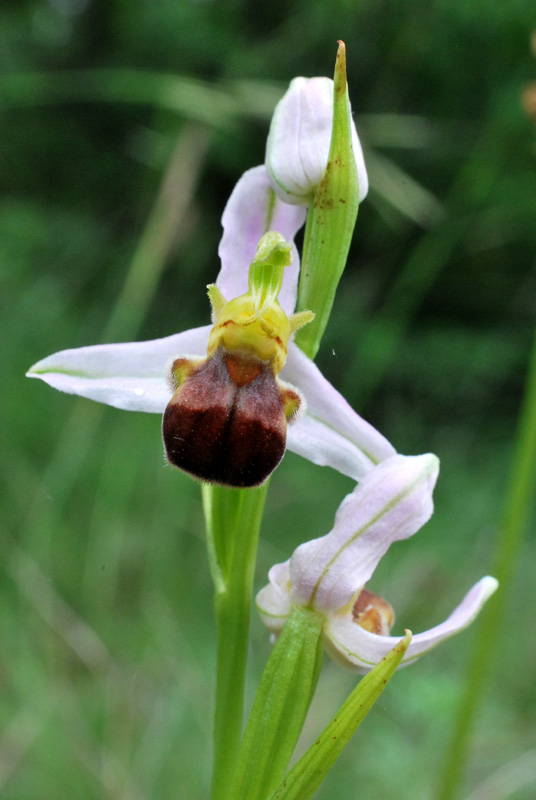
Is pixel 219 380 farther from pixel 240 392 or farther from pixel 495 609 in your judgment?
pixel 495 609

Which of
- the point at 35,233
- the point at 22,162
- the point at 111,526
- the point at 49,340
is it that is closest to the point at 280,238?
the point at 111,526

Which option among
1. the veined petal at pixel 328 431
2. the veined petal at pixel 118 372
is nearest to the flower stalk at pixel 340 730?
the veined petal at pixel 328 431

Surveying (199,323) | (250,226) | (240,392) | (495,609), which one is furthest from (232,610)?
(199,323)

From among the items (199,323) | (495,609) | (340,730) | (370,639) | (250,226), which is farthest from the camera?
(199,323)

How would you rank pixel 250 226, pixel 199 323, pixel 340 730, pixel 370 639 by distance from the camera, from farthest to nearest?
pixel 199 323 < pixel 250 226 < pixel 370 639 < pixel 340 730

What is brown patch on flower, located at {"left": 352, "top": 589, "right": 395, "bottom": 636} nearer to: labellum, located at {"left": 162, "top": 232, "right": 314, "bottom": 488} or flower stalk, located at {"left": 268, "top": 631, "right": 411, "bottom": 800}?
flower stalk, located at {"left": 268, "top": 631, "right": 411, "bottom": 800}

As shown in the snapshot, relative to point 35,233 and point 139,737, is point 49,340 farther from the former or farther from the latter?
point 139,737
